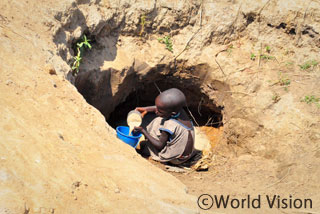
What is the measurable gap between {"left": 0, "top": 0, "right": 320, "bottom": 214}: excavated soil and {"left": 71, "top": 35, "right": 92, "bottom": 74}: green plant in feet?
0.23

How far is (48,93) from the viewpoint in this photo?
3.02 meters

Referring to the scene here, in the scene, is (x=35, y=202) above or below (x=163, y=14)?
A: below

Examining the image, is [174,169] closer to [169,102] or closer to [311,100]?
[169,102]

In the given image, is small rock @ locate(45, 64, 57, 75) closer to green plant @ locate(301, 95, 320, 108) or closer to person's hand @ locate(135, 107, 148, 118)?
person's hand @ locate(135, 107, 148, 118)

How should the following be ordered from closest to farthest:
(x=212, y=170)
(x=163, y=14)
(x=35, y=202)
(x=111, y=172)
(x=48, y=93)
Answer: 1. (x=35, y=202)
2. (x=111, y=172)
3. (x=48, y=93)
4. (x=212, y=170)
5. (x=163, y=14)

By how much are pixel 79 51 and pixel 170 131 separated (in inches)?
61.9

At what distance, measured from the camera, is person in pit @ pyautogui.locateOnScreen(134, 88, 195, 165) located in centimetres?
430

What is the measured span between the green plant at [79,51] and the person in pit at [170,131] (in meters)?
1.08

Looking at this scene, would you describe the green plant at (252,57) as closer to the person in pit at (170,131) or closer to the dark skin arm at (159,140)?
the person in pit at (170,131)

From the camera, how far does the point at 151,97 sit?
6039 millimetres

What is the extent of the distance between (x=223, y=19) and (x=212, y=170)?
95.6 inches

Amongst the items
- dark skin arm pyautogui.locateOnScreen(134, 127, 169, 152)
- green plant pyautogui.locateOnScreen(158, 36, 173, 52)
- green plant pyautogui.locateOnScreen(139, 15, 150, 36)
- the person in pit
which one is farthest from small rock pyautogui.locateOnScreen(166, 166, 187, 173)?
green plant pyautogui.locateOnScreen(139, 15, 150, 36)

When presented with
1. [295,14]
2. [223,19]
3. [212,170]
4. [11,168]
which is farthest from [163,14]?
[11,168]

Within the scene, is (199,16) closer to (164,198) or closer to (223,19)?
(223,19)
